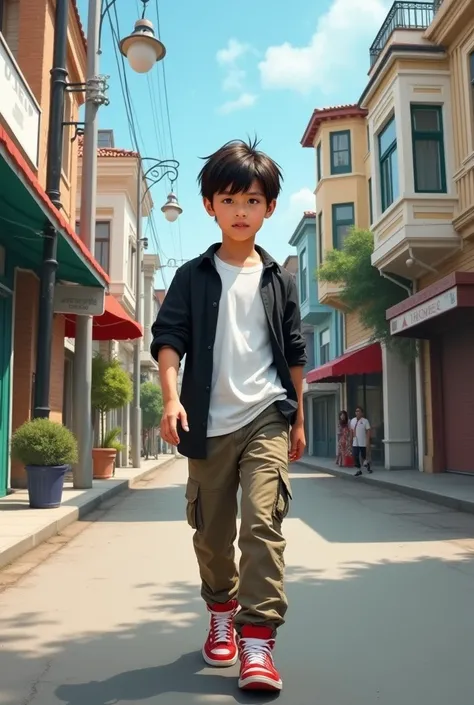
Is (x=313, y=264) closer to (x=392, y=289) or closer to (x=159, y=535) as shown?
(x=392, y=289)

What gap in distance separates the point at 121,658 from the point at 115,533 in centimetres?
440

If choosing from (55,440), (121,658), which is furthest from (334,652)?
(55,440)

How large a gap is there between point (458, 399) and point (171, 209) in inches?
377

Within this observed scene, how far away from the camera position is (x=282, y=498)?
2.89 metres

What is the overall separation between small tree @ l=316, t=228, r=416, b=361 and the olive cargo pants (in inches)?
577

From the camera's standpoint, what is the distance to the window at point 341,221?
25812 mm

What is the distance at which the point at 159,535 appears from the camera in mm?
7379

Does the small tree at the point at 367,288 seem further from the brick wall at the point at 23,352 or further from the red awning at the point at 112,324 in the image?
the brick wall at the point at 23,352

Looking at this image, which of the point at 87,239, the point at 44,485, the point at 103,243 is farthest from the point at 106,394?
the point at 103,243

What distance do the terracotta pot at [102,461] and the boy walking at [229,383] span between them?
40.3 feet

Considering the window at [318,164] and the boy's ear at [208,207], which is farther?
the window at [318,164]

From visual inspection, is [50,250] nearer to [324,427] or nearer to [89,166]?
[89,166]

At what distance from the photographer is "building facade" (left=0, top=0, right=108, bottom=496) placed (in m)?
9.29

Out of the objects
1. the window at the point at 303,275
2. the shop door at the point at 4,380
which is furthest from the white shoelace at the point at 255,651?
the window at the point at 303,275
